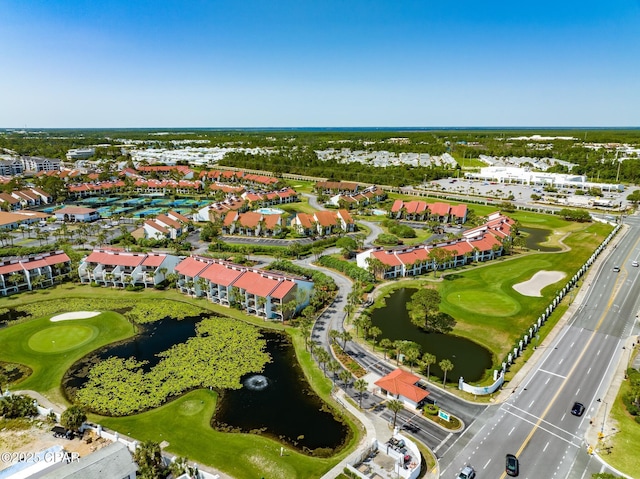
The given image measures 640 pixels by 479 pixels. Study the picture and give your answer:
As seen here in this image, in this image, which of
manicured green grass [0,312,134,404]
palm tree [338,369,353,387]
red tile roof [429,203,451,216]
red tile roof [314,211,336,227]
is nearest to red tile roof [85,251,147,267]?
manicured green grass [0,312,134,404]

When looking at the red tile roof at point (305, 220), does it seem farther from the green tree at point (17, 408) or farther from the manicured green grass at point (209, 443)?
the green tree at point (17, 408)

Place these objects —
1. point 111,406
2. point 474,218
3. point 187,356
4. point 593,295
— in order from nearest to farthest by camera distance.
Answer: point 111,406 → point 187,356 → point 593,295 → point 474,218

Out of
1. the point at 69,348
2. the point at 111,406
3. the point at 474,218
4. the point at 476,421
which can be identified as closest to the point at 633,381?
the point at 476,421

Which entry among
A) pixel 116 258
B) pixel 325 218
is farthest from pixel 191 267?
pixel 325 218

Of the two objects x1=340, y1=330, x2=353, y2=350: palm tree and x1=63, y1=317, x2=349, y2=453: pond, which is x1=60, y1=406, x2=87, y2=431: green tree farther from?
x1=340, y1=330, x2=353, y2=350: palm tree

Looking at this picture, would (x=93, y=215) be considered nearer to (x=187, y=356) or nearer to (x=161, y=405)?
(x=187, y=356)

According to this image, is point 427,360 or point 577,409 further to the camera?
point 427,360

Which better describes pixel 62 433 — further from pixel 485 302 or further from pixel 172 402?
pixel 485 302

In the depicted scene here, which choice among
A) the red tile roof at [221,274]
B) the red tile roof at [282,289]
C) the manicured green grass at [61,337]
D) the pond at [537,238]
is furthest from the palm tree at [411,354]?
the pond at [537,238]
